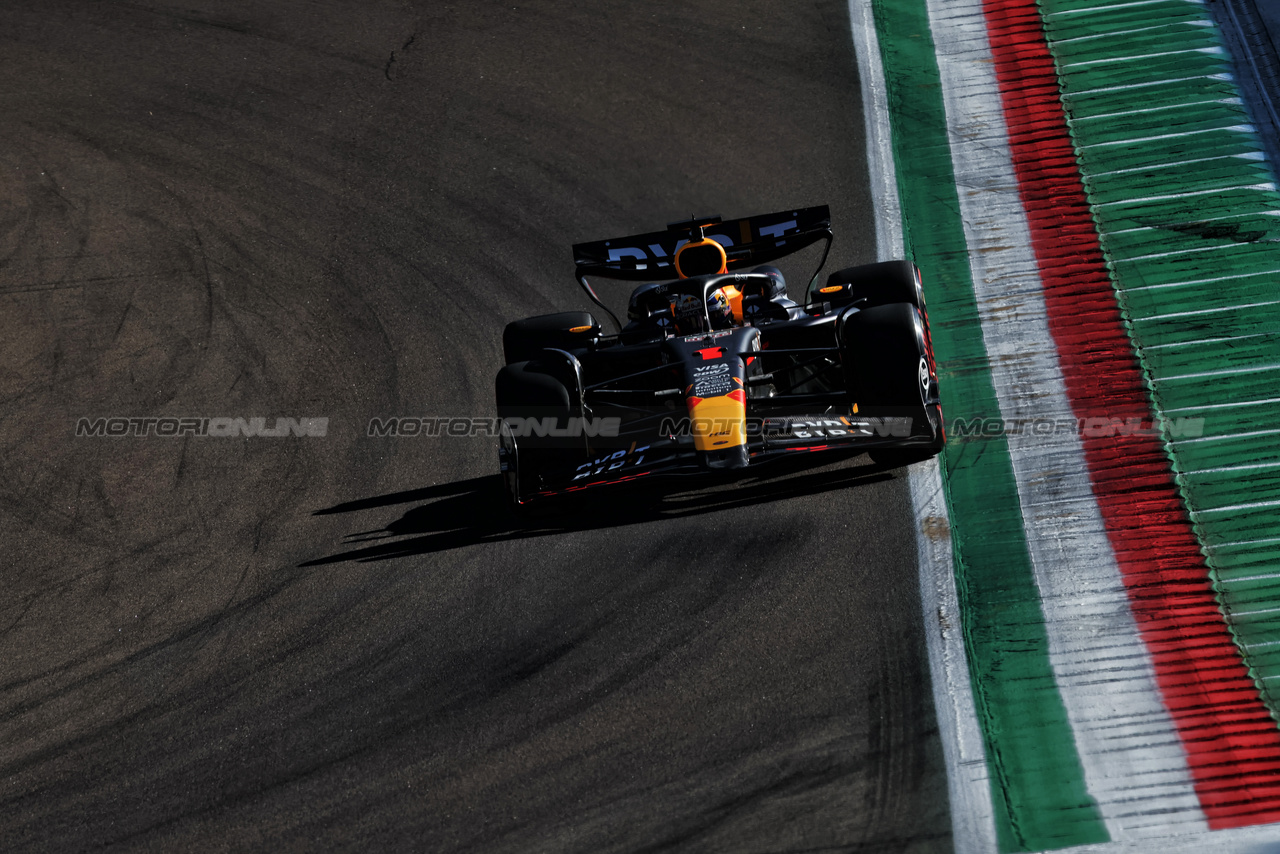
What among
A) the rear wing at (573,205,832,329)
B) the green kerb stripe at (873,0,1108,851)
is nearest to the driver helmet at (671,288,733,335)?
the rear wing at (573,205,832,329)

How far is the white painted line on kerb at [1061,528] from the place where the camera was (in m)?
6.34

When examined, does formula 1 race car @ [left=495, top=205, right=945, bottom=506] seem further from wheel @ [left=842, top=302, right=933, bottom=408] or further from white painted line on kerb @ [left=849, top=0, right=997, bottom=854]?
white painted line on kerb @ [left=849, top=0, right=997, bottom=854]

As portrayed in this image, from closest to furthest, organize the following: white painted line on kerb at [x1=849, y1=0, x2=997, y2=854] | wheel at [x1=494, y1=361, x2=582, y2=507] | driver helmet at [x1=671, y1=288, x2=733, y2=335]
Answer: white painted line on kerb at [x1=849, y1=0, x2=997, y2=854] → wheel at [x1=494, y1=361, x2=582, y2=507] → driver helmet at [x1=671, y1=288, x2=733, y2=335]

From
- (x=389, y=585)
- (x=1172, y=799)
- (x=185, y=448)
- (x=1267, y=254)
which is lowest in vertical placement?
(x=1172, y=799)

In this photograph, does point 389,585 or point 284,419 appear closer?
point 389,585

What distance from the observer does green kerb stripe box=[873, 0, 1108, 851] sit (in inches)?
249

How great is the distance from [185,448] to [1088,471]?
23.8ft

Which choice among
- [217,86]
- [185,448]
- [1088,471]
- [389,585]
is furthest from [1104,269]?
[217,86]

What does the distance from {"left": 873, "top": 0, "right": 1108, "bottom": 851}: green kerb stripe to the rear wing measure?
1598 mm

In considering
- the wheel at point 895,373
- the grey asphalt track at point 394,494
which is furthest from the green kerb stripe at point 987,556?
the wheel at point 895,373

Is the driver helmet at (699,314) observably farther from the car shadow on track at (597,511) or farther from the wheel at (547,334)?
the car shadow on track at (597,511)

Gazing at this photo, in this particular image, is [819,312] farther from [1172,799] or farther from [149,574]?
[149,574]

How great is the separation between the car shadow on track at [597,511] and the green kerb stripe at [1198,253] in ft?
7.72

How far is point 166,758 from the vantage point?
24.4 ft
